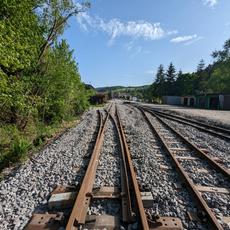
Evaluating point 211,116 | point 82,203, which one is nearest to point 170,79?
point 211,116

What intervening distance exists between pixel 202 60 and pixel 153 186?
108 meters

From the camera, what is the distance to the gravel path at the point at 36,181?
3559 mm

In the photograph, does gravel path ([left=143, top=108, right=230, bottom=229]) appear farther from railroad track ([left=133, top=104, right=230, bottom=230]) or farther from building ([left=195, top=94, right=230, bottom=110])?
building ([left=195, top=94, right=230, bottom=110])

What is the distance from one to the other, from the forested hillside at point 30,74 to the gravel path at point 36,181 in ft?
3.37

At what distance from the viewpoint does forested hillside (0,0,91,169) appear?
6848 mm

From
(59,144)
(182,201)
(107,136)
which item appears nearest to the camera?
(182,201)

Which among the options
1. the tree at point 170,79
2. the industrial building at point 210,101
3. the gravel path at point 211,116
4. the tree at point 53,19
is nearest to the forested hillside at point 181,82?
the tree at point 170,79

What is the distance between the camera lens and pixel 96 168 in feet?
18.5

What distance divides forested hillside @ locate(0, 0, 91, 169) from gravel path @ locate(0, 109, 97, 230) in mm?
1026

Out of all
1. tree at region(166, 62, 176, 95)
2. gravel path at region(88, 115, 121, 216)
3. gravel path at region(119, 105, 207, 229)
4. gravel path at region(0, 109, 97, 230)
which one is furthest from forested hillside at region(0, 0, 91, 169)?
tree at region(166, 62, 176, 95)

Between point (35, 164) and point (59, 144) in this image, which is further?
point (59, 144)

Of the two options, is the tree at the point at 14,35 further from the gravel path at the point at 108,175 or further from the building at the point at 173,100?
the building at the point at 173,100

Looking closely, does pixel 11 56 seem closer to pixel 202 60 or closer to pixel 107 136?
pixel 107 136

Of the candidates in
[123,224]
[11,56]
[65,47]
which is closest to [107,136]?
[11,56]
